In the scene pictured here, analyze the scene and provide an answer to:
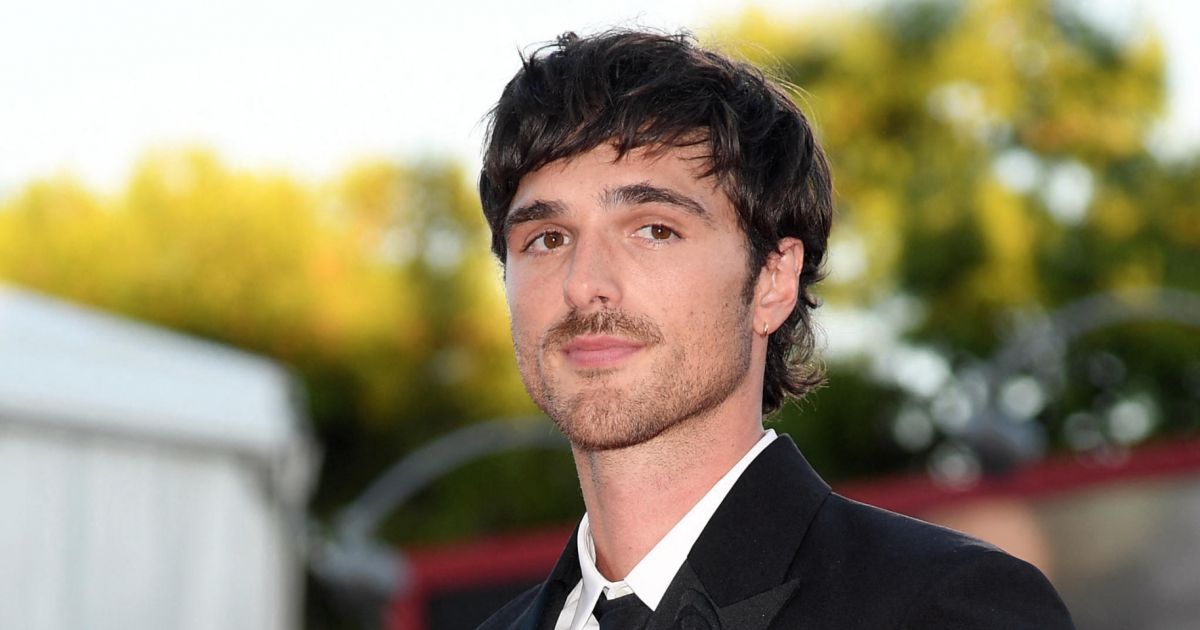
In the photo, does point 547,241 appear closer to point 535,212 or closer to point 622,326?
point 535,212

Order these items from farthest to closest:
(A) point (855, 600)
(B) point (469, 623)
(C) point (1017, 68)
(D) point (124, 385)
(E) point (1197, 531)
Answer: (C) point (1017, 68)
(B) point (469, 623)
(E) point (1197, 531)
(D) point (124, 385)
(A) point (855, 600)

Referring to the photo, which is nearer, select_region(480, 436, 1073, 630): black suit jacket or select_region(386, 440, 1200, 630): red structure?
select_region(480, 436, 1073, 630): black suit jacket

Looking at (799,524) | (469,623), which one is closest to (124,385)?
(469,623)

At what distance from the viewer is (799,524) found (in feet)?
7.01

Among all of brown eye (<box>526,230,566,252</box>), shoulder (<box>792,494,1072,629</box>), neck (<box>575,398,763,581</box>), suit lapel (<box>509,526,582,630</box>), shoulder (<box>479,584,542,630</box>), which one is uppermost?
brown eye (<box>526,230,566,252</box>)

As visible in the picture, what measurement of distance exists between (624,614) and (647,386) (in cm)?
29

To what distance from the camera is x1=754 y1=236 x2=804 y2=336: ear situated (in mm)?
2350

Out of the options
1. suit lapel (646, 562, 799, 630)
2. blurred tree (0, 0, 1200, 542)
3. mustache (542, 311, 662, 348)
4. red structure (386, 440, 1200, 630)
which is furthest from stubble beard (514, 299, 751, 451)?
blurred tree (0, 0, 1200, 542)

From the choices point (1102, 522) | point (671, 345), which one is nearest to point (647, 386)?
point (671, 345)

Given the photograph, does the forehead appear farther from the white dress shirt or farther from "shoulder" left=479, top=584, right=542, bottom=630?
"shoulder" left=479, top=584, right=542, bottom=630

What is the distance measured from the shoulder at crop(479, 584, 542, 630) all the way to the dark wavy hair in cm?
52

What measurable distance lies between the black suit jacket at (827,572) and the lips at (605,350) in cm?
22

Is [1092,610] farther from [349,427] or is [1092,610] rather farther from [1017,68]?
[1017,68]

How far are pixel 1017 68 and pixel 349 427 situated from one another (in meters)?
11.4
